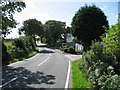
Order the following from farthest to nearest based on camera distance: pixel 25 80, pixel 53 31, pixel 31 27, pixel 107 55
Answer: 1. pixel 53 31
2. pixel 31 27
3. pixel 107 55
4. pixel 25 80

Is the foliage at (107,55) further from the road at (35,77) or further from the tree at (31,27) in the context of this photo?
the tree at (31,27)

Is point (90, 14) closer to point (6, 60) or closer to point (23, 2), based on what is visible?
point (23, 2)

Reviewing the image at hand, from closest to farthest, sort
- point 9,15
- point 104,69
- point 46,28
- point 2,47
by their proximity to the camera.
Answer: point 104,69, point 2,47, point 9,15, point 46,28

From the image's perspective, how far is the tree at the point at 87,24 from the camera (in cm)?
3628

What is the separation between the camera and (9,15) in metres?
33.6

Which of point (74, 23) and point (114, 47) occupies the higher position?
point (74, 23)

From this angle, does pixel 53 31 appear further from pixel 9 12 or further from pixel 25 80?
pixel 25 80

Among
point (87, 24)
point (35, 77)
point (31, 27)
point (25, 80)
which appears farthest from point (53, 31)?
point (25, 80)

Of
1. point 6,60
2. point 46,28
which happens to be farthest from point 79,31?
point 46,28

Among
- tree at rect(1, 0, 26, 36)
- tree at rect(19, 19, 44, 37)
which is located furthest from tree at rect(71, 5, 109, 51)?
tree at rect(19, 19, 44, 37)

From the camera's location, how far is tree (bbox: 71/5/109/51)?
3628 cm

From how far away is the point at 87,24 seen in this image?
36156mm

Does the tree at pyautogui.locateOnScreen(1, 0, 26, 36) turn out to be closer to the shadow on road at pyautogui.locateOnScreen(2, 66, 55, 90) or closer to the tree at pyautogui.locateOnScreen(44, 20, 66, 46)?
the shadow on road at pyautogui.locateOnScreen(2, 66, 55, 90)

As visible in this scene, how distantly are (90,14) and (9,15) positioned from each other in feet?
35.2
